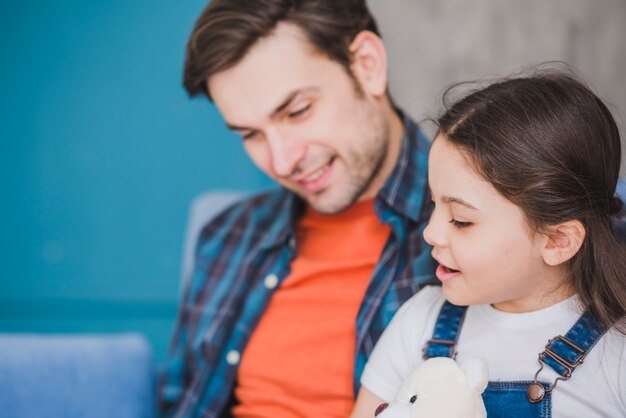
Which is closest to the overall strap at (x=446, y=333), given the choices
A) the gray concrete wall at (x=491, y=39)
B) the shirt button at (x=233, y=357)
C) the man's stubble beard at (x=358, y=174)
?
the man's stubble beard at (x=358, y=174)

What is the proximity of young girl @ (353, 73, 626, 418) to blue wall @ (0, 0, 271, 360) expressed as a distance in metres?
1.53

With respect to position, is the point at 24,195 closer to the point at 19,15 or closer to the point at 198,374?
the point at 19,15

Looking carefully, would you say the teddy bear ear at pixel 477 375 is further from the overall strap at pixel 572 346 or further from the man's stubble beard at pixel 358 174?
the man's stubble beard at pixel 358 174

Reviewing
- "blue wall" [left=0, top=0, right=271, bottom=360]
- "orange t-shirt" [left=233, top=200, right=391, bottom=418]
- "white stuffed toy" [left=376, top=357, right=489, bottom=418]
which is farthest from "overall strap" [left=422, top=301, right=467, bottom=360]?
"blue wall" [left=0, top=0, right=271, bottom=360]

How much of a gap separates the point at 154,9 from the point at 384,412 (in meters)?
1.82

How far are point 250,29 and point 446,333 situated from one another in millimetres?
666

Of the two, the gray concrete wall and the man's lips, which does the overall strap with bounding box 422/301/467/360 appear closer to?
the man's lips

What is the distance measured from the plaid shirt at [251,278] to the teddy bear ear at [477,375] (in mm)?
355

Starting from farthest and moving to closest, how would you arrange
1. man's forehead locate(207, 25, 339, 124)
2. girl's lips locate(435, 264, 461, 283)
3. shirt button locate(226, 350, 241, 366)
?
shirt button locate(226, 350, 241, 366) → man's forehead locate(207, 25, 339, 124) → girl's lips locate(435, 264, 461, 283)

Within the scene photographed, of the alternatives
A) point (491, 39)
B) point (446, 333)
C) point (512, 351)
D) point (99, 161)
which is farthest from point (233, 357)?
point (491, 39)

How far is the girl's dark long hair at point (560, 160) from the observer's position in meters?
0.93

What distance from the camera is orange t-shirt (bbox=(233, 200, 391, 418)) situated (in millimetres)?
1311

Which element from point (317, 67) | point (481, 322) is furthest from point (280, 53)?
point (481, 322)

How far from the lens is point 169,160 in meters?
2.45
